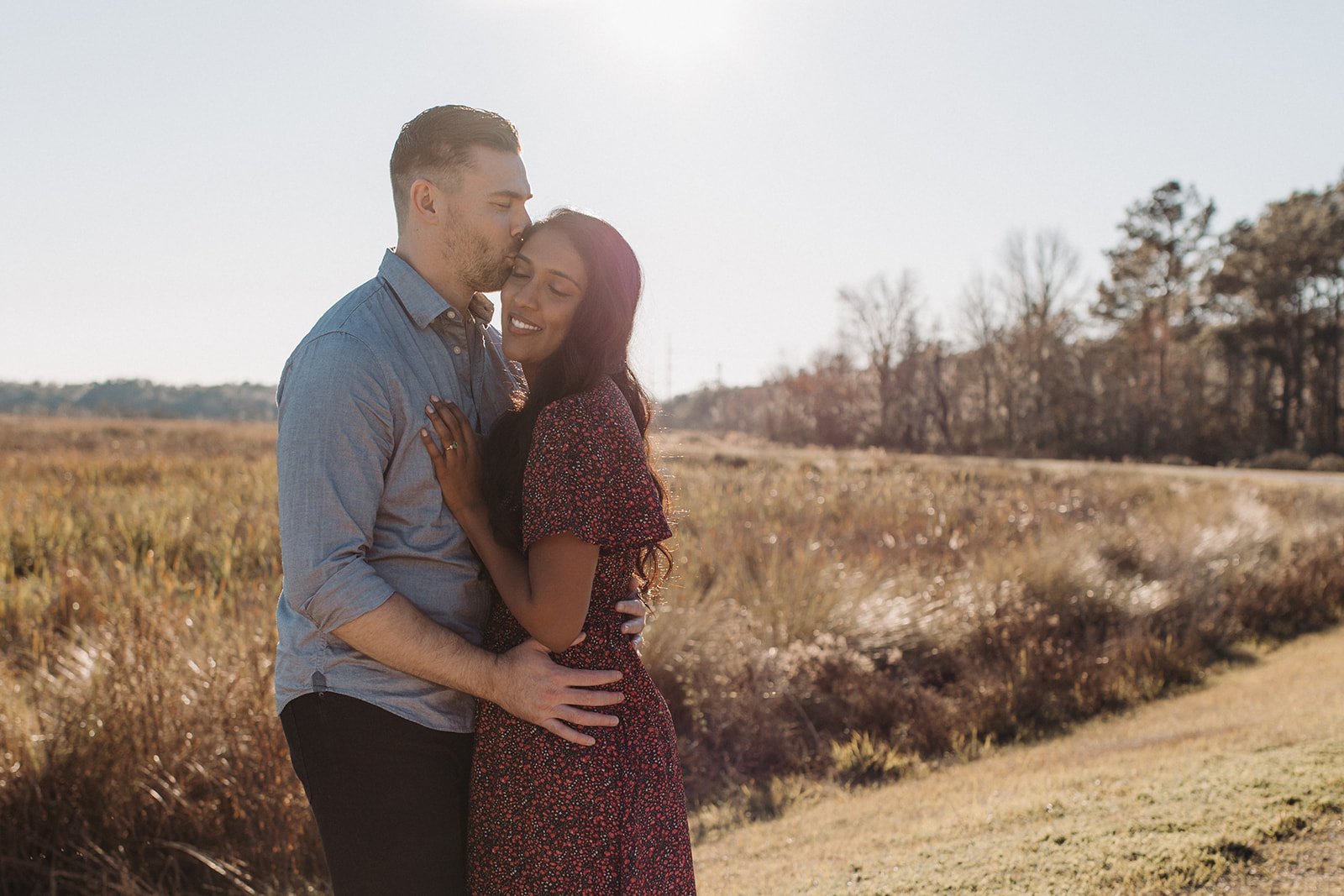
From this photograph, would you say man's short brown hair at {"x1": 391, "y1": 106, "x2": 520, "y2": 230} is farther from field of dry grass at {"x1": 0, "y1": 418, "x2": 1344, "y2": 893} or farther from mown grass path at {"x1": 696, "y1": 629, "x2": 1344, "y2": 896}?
mown grass path at {"x1": 696, "y1": 629, "x2": 1344, "y2": 896}

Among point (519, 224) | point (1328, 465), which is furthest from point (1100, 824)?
point (1328, 465)

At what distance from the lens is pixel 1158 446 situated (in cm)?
3988

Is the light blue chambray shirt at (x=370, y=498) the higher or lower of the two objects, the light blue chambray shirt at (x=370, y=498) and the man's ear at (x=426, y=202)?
the lower

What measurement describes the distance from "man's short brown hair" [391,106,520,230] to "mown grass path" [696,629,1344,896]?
9.09 feet

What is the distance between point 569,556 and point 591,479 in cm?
16

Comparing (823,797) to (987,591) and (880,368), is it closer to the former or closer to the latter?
(987,591)

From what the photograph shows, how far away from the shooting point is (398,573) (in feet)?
6.53

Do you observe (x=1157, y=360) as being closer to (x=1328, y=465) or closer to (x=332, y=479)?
(x=1328, y=465)

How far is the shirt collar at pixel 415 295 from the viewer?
2.08 metres

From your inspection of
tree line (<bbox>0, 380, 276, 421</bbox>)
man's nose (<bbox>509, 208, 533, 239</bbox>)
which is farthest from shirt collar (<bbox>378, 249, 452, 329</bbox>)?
tree line (<bbox>0, 380, 276, 421</bbox>)

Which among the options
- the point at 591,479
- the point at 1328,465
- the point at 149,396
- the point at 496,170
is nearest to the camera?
the point at 591,479

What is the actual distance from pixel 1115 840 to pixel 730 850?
6.30 feet

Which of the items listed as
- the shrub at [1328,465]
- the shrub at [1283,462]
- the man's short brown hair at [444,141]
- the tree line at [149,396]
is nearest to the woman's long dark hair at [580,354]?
the man's short brown hair at [444,141]

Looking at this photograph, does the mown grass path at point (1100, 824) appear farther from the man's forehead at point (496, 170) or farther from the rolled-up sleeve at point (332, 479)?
the man's forehead at point (496, 170)
